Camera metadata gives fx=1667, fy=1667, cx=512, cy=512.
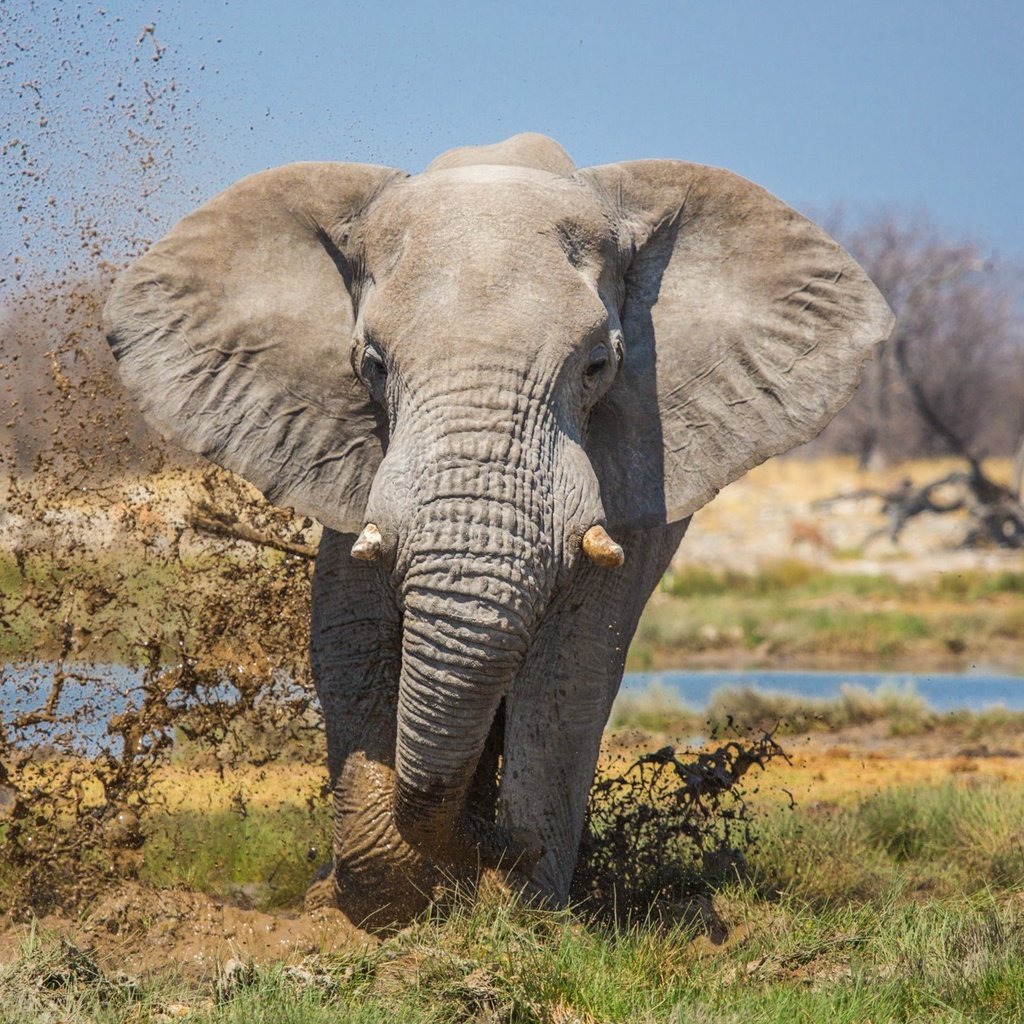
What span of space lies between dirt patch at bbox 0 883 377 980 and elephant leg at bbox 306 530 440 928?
0.46 ft

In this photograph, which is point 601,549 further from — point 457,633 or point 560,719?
point 560,719

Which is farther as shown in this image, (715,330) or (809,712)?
(809,712)

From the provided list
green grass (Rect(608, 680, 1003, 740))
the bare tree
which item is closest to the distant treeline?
the bare tree

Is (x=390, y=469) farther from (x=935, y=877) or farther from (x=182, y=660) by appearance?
(x=935, y=877)

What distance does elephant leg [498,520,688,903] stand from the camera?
4.99 m

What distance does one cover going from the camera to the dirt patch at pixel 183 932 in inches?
194

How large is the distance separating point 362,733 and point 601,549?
4.40ft

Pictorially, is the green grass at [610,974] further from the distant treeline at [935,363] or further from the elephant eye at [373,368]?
the distant treeline at [935,363]

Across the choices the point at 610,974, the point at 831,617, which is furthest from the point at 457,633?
the point at 831,617

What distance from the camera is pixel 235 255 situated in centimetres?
524

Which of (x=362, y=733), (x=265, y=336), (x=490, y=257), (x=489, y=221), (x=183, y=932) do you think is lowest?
(x=183, y=932)

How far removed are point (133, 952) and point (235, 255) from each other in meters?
2.18

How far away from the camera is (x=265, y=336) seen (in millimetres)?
5164

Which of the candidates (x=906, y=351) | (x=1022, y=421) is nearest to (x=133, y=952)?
(x=906, y=351)
